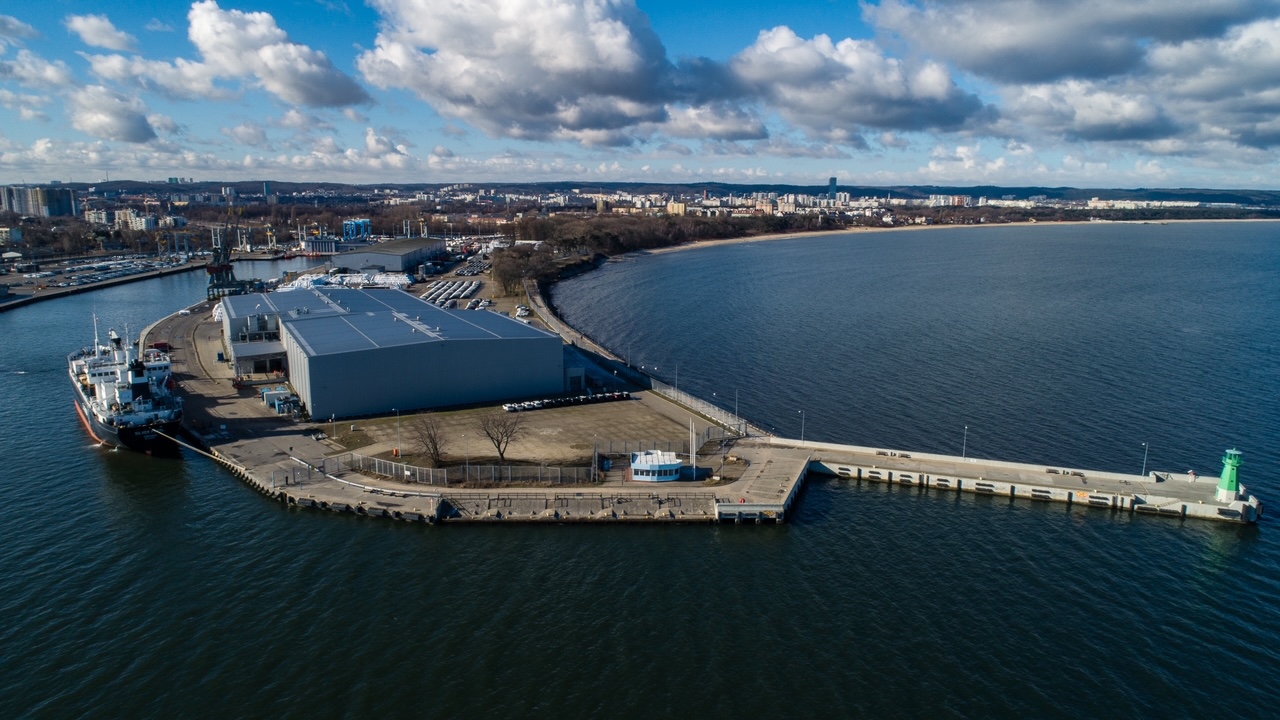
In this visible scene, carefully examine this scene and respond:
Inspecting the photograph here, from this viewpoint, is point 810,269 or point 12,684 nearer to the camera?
point 12,684

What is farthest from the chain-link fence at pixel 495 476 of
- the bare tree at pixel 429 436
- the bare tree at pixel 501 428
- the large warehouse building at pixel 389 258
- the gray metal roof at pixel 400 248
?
the gray metal roof at pixel 400 248

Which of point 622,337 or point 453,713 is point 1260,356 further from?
point 453,713

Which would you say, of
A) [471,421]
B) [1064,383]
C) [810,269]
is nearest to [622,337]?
[471,421]

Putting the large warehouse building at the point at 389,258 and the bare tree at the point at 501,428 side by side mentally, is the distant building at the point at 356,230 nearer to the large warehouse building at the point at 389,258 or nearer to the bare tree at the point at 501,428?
the large warehouse building at the point at 389,258

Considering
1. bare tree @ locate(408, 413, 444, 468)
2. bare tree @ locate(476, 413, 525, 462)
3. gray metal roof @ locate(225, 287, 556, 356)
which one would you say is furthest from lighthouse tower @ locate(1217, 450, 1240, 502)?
gray metal roof @ locate(225, 287, 556, 356)

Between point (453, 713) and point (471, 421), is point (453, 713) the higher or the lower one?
the lower one

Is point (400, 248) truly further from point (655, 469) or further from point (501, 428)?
point (655, 469)
